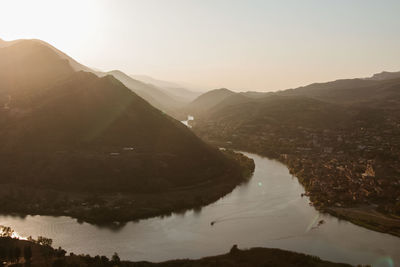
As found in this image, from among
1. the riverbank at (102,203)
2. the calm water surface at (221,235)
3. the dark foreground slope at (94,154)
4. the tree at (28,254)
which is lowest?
the calm water surface at (221,235)

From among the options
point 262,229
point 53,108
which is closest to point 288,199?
point 262,229

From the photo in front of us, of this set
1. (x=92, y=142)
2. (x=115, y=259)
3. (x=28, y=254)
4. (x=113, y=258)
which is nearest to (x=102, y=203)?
(x=113, y=258)

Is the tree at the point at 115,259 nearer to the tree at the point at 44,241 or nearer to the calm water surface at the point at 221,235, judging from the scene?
the calm water surface at the point at 221,235

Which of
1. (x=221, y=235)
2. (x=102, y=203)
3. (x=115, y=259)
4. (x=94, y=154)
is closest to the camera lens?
(x=115, y=259)

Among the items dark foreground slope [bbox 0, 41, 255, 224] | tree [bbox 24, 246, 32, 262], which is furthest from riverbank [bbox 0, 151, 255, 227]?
tree [bbox 24, 246, 32, 262]

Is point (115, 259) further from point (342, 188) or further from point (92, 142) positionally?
point (342, 188)

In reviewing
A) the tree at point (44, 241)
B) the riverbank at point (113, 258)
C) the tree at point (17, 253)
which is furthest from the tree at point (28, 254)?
the tree at point (44, 241)
